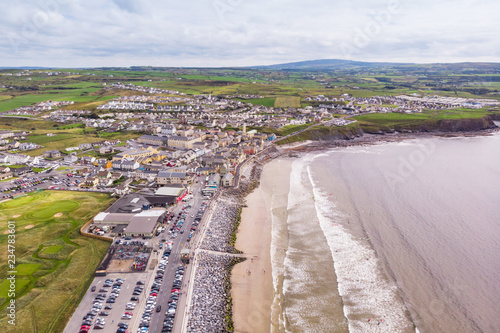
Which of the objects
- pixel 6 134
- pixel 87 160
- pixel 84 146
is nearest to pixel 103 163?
pixel 87 160

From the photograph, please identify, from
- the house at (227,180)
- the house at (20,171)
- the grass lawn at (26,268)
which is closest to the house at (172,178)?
the house at (227,180)

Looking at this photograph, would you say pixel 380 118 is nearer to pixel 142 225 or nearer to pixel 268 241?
pixel 268 241

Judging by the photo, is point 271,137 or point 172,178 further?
point 271,137

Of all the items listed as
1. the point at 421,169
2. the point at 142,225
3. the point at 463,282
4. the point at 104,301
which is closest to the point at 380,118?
the point at 421,169

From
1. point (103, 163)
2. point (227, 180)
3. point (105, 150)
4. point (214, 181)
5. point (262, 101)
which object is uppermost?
point (262, 101)

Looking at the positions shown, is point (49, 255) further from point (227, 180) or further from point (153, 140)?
point (153, 140)

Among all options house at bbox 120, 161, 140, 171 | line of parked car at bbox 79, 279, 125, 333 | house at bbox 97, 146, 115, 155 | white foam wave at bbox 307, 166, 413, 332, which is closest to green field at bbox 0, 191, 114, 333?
line of parked car at bbox 79, 279, 125, 333
